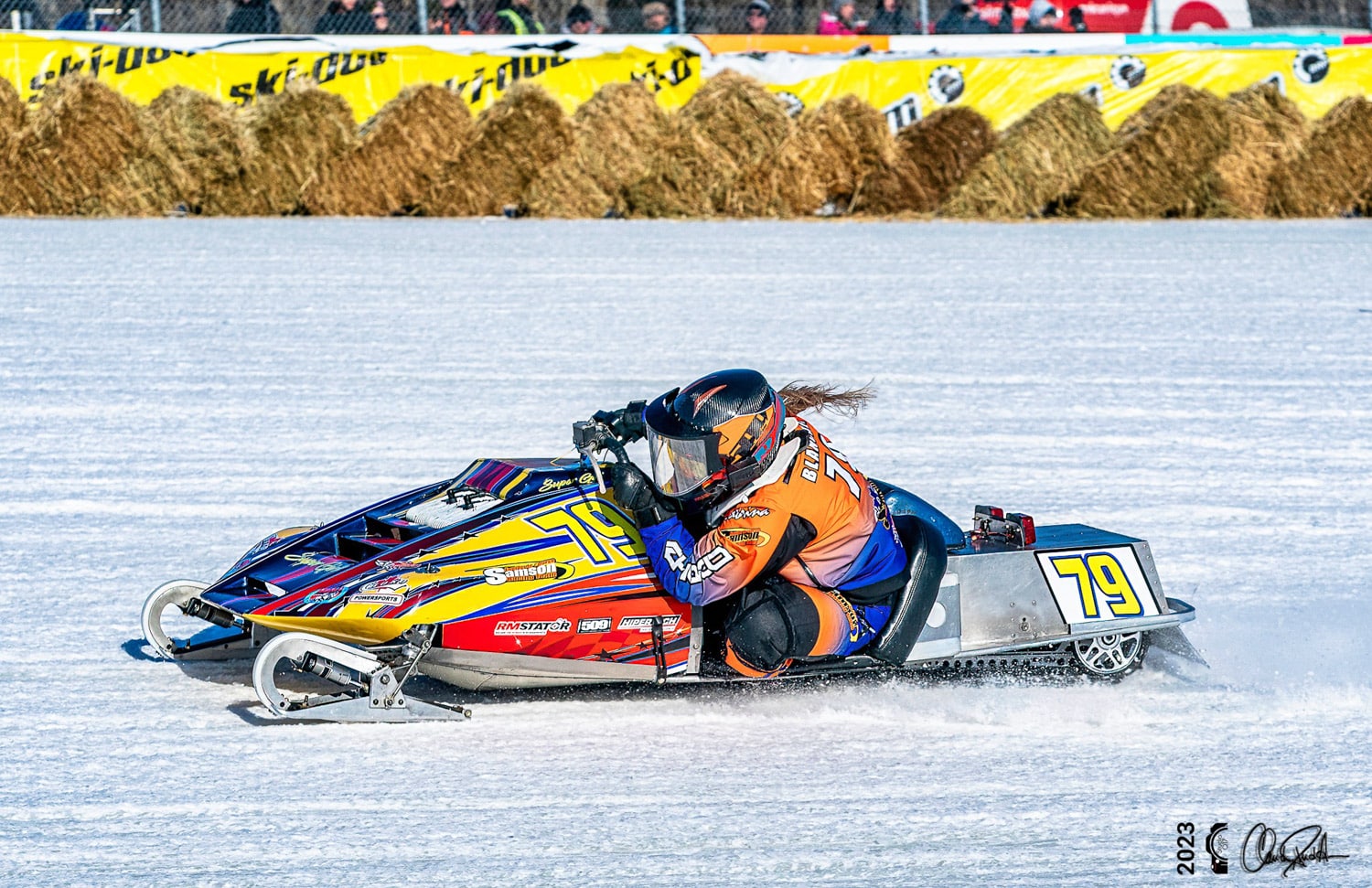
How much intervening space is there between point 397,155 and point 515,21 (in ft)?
10.8

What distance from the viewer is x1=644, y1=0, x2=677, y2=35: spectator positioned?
19000 millimetres

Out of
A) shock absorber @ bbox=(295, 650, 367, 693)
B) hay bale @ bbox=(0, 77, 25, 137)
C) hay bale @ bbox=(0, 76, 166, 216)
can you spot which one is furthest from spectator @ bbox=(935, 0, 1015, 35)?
shock absorber @ bbox=(295, 650, 367, 693)

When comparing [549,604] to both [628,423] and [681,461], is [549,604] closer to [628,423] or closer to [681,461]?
[681,461]

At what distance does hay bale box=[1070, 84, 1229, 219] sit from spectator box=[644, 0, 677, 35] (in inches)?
216

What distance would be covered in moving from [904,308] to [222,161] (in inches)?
281

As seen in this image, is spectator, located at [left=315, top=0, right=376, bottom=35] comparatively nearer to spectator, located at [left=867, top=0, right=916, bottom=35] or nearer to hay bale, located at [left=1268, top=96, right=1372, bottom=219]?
spectator, located at [left=867, top=0, right=916, bottom=35]

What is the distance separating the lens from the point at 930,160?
1647 centimetres

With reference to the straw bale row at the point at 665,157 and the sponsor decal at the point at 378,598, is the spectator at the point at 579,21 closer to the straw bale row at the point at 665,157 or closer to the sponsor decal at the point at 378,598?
the straw bale row at the point at 665,157

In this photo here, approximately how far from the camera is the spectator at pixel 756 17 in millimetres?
18969

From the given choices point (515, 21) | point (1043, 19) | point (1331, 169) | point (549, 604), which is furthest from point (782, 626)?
point (1043, 19)

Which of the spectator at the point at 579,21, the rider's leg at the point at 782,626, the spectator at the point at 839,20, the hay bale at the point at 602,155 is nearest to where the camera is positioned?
the rider's leg at the point at 782,626

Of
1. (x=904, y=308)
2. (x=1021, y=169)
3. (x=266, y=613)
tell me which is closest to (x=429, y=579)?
(x=266, y=613)

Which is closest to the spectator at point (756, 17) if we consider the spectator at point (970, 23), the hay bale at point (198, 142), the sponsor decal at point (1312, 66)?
the spectator at point (970, 23)
